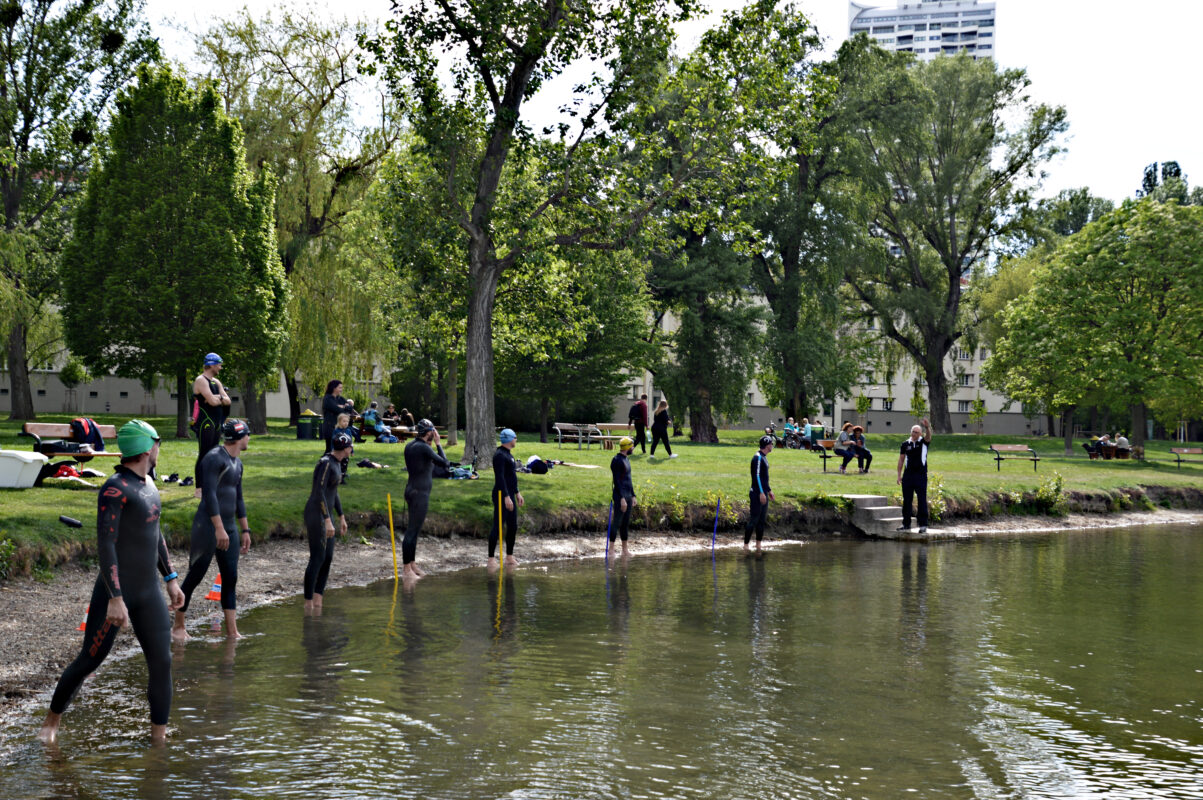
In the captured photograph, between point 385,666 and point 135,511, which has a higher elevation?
point 135,511

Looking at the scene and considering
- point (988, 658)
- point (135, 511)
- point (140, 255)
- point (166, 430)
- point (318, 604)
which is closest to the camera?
point (135, 511)

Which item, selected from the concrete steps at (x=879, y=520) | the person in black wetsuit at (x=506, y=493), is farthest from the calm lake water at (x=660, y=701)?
the concrete steps at (x=879, y=520)

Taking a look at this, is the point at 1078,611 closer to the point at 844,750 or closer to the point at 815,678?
the point at 815,678

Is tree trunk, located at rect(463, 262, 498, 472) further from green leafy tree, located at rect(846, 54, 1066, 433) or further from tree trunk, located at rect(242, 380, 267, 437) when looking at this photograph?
green leafy tree, located at rect(846, 54, 1066, 433)

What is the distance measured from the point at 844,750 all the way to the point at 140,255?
28936mm

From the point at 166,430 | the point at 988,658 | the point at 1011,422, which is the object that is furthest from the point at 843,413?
the point at 988,658

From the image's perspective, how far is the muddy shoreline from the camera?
8.72m

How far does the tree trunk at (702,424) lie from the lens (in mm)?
43938

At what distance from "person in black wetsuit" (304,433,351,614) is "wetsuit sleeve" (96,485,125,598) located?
4.61m

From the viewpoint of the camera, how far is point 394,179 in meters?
25.8

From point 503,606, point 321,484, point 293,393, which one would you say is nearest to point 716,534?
point 503,606

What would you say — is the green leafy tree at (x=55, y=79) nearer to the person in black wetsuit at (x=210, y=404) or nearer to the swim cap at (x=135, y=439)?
the person in black wetsuit at (x=210, y=404)

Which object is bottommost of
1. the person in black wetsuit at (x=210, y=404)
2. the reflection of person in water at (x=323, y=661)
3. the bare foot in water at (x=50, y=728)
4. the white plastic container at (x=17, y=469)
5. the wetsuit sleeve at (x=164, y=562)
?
the reflection of person in water at (x=323, y=661)

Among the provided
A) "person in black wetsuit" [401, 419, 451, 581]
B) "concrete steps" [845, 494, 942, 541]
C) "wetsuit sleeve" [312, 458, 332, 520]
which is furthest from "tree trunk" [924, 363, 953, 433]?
"wetsuit sleeve" [312, 458, 332, 520]
